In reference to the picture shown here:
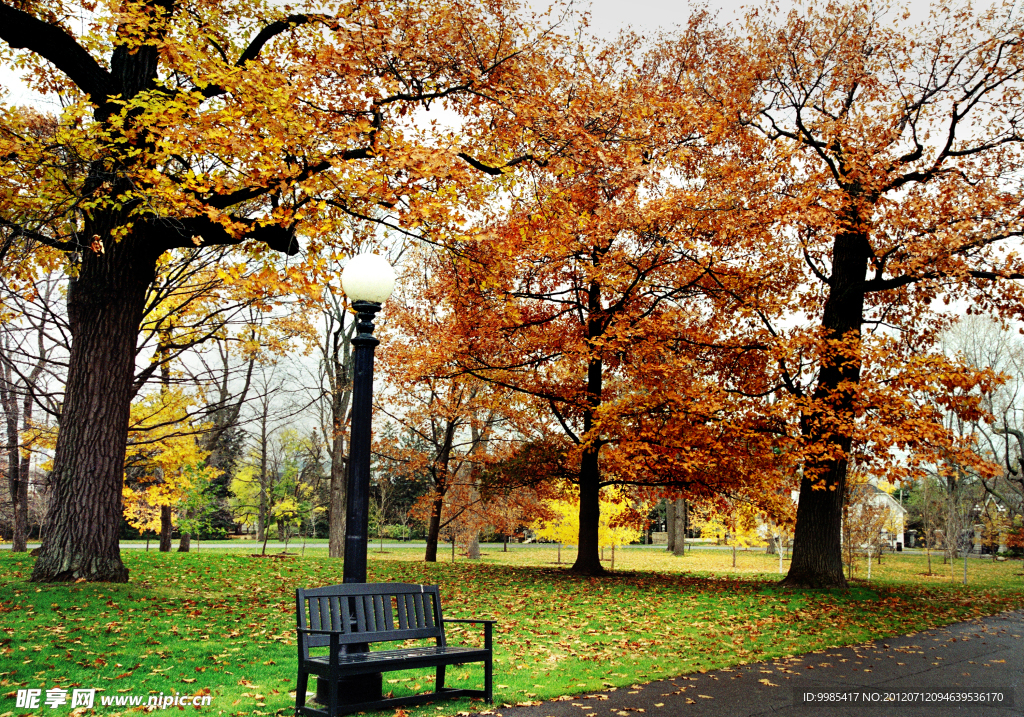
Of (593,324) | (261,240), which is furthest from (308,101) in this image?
(593,324)

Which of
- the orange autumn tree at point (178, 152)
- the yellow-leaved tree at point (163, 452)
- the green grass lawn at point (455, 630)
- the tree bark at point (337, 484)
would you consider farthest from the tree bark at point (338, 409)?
the orange autumn tree at point (178, 152)

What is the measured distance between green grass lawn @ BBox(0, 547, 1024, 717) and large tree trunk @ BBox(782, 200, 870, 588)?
0.95m

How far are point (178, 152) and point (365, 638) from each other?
6.81 m

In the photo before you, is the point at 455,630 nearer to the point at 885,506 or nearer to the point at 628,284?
the point at 628,284

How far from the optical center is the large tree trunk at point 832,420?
13.1m

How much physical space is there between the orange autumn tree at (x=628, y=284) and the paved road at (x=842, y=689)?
18.6ft

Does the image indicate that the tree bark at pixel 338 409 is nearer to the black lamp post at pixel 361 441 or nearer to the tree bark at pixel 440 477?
the tree bark at pixel 440 477

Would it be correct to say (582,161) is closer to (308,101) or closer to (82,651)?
(308,101)

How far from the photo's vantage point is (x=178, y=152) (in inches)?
353

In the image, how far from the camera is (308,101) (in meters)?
9.68

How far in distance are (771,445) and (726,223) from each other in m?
4.39

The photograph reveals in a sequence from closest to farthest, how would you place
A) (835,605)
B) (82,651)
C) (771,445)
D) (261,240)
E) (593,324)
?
1. (82,651)
2. (261,240)
3. (835,605)
4. (771,445)
5. (593,324)

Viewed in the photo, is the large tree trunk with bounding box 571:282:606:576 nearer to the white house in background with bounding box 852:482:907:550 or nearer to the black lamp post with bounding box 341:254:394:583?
the black lamp post with bounding box 341:254:394:583

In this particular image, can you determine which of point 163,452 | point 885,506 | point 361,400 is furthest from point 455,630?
point 885,506
